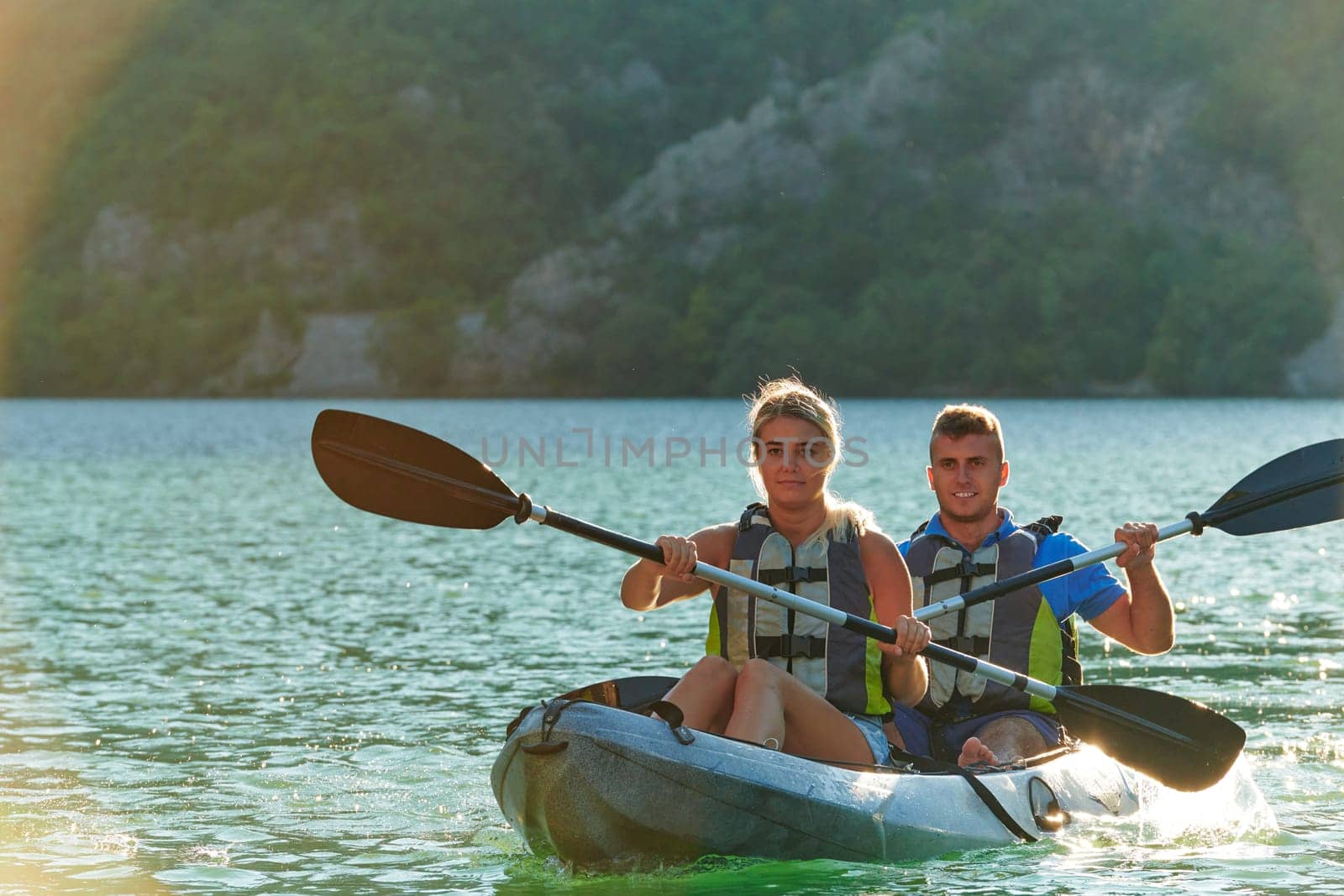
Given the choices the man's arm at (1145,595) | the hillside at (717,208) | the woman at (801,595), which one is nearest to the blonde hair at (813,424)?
the woman at (801,595)

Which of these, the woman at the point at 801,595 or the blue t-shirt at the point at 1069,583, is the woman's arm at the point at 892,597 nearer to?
the woman at the point at 801,595

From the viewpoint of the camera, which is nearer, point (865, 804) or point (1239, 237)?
point (865, 804)

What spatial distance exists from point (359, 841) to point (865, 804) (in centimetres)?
218

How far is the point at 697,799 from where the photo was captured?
5531 mm

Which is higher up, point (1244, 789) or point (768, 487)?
point (768, 487)

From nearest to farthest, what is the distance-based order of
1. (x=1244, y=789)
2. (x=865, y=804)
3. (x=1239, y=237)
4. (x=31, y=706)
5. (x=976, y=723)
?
(x=865, y=804)
(x=976, y=723)
(x=1244, y=789)
(x=31, y=706)
(x=1239, y=237)

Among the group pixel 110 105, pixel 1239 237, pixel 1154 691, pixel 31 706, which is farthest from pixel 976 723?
pixel 110 105

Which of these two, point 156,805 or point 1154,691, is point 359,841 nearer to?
point 156,805

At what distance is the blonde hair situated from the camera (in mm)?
5859

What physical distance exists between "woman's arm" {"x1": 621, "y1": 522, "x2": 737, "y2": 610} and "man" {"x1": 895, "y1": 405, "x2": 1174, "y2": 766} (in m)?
0.88

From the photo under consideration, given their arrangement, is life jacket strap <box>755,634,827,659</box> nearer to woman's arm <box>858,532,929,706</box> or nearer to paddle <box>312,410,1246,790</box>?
woman's arm <box>858,532,929,706</box>

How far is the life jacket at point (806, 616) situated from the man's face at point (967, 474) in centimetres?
52

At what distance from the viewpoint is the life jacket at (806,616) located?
6.01 m

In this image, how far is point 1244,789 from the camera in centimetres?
710
